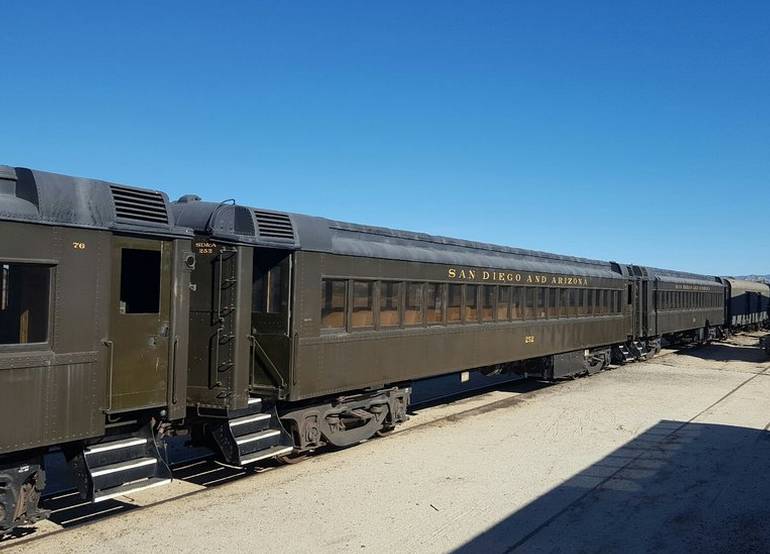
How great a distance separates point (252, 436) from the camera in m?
8.12

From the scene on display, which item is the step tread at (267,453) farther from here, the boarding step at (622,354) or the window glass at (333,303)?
the boarding step at (622,354)

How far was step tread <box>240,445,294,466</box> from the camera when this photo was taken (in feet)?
25.8

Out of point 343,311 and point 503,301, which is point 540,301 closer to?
point 503,301

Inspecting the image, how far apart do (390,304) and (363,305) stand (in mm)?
659

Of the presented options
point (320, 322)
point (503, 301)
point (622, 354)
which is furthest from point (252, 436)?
point (622, 354)

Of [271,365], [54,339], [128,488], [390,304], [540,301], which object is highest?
[540,301]

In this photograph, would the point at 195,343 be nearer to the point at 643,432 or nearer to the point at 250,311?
the point at 250,311

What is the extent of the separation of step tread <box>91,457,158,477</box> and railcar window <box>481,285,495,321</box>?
760 cm

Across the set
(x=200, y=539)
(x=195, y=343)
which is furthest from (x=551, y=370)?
(x=200, y=539)

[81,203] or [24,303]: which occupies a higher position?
[81,203]

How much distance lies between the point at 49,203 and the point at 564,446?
314 inches

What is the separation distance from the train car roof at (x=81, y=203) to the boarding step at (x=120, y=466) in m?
2.19

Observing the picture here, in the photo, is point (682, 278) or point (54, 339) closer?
point (54, 339)

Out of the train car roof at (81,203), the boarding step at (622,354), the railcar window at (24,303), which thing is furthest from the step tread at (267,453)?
the boarding step at (622,354)
